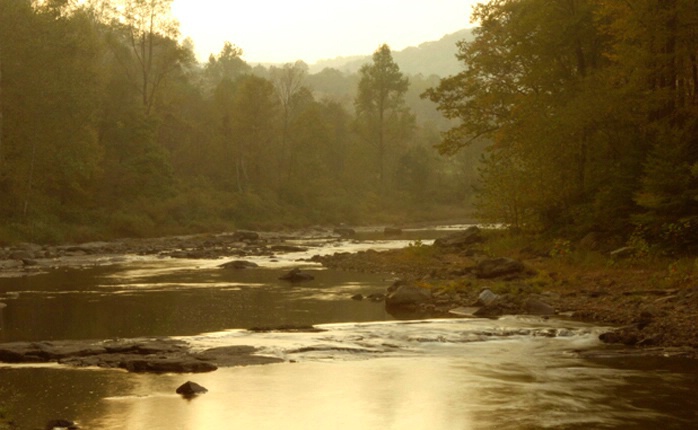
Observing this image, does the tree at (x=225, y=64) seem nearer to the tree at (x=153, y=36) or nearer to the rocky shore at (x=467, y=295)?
the tree at (x=153, y=36)

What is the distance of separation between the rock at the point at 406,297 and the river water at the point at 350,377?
50cm

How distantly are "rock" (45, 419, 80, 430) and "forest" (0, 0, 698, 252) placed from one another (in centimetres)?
2231

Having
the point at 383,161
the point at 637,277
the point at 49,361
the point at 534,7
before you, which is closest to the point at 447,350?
the point at 49,361

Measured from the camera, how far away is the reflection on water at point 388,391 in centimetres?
1480

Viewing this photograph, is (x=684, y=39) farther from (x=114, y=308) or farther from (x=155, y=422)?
(x=155, y=422)

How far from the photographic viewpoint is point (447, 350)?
20969 millimetres

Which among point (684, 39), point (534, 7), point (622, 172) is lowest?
point (622, 172)

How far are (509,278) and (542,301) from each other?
17.4 feet

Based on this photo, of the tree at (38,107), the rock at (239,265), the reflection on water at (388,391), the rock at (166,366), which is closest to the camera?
the reflection on water at (388,391)

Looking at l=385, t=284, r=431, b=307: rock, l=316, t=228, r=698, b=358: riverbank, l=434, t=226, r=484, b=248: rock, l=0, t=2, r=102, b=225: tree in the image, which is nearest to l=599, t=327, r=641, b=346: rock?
l=316, t=228, r=698, b=358: riverbank

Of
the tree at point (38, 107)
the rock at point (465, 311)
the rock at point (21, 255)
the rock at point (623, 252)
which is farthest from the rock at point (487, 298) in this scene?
the tree at point (38, 107)

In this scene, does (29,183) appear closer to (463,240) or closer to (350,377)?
(463,240)

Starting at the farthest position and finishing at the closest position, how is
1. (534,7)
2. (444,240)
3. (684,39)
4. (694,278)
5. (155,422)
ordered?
1. (444,240)
2. (534,7)
3. (684,39)
4. (694,278)
5. (155,422)

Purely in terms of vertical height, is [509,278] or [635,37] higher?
[635,37]
